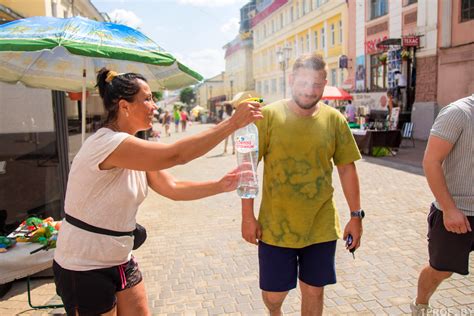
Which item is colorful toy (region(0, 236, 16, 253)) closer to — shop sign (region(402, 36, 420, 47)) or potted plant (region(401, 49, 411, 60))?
shop sign (region(402, 36, 420, 47))

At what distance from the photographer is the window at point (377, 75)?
75.2ft

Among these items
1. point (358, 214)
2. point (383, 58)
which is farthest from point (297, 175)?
point (383, 58)

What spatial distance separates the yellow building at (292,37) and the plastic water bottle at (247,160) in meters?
16.3

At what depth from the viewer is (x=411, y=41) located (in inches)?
760

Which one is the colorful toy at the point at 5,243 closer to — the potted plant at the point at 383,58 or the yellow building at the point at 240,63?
the potted plant at the point at 383,58

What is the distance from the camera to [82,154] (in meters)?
2.05

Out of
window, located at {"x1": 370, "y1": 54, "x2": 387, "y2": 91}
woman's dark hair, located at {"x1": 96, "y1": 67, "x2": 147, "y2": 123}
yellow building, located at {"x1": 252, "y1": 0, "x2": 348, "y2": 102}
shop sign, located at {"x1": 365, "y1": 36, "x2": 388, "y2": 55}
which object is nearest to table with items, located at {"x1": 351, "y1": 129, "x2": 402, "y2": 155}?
yellow building, located at {"x1": 252, "y1": 0, "x2": 348, "y2": 102}

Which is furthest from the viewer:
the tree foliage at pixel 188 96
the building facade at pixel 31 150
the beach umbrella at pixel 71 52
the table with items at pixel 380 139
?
the tree foliage at pixel 188 96

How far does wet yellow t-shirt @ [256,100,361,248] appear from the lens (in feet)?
8.77

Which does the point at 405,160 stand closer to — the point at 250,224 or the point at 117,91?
the point at 250,224

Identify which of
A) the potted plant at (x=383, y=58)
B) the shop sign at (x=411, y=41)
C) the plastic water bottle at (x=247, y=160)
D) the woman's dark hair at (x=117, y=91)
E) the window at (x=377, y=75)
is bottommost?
the plastic water bottle at (x=247, y=160)

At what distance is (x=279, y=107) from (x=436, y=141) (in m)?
1.11

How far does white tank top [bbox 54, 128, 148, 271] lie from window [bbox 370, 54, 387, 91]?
74.8 feet

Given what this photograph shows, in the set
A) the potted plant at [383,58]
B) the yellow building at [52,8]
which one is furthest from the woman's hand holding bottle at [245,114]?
the potted plant at [383,58]
